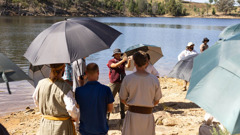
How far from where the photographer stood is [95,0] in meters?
132

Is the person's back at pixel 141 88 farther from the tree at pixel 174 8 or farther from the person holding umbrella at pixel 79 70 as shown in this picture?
the tree at pixel 174 8

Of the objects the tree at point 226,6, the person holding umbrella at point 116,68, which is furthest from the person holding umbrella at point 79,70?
the tree at point 226,6

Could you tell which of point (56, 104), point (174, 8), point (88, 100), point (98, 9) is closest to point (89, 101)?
point (88, 100)

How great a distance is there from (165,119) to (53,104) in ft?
12.5

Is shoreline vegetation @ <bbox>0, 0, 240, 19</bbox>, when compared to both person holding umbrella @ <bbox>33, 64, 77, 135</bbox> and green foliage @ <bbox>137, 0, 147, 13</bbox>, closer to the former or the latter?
green foliage @ <bbox>137, 0, 147, 13</bbox>

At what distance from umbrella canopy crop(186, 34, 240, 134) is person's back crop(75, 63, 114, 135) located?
126 cm

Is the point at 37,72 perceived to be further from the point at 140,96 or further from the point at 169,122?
the point at 169,122

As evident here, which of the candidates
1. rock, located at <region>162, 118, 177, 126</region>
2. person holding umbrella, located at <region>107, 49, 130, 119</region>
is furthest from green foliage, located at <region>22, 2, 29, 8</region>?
rock, located at <region>162, 118, 177, 126</region>

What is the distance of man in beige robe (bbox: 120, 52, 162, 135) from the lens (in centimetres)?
406

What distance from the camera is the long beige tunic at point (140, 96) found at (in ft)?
13.3

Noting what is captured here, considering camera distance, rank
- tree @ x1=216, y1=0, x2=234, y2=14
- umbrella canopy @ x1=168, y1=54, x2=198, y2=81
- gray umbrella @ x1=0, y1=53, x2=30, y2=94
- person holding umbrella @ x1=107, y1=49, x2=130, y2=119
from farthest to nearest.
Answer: tree @ x1=216, y1=0, x2=234, y2=14 → umbrella canopy @ x1=168, y1=54, x2=198, y2=81 → person holding umbrella @ x1=107, y1=49, x2=130, y2=119 → gray umbrella @ x1=0, y1=53, x2=30, y2=94

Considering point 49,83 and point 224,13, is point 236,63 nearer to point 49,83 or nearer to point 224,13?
point 49,83

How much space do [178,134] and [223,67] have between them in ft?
11.9

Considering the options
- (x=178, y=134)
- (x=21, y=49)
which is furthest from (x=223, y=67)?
(x=21, y=49)
